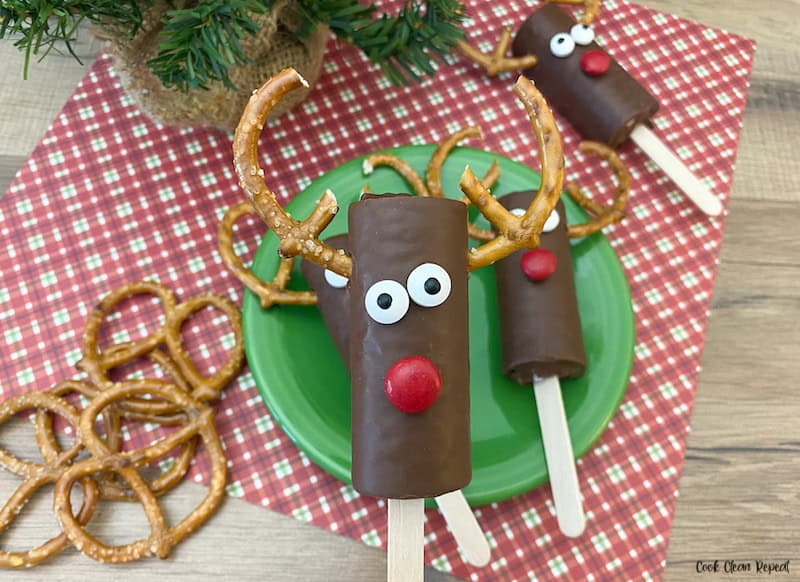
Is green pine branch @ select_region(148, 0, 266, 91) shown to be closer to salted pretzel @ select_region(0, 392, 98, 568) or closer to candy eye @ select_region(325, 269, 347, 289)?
candy eye @ select_region(325, 269, 347, 289)

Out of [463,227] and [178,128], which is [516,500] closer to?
[463,227]

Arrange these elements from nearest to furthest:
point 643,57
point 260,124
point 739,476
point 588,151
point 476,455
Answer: point 260,124 → point 476,455 → point 739,476 → point 588,151 → point 643,57

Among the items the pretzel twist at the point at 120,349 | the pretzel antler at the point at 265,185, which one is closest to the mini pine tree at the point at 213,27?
the pretzel antler at the point at 265,185

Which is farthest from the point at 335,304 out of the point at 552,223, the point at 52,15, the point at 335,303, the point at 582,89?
the point at 582,89

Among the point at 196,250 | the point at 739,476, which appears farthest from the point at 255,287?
the point at 739,476

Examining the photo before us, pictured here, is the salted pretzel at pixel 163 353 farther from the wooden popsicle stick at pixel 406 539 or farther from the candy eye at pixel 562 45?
the candy eye at pixel 562 45

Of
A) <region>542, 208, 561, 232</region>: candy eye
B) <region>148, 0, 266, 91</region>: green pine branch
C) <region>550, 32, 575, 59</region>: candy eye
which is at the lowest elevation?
<region>542, 208, 561, 232</region>: candy eye

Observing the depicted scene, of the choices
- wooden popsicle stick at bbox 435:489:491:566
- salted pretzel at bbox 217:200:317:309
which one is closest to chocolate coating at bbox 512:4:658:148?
salted pretzel at bbox 217:200:317:309
